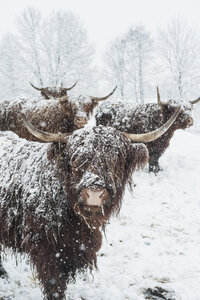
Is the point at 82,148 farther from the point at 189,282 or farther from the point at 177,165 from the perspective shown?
the point at 177,165

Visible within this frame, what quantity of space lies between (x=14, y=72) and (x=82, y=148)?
1703 centimetres

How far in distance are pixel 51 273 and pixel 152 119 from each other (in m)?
4.60

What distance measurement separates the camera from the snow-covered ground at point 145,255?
2.78 meters

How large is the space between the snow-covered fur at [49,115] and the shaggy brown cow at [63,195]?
353 cm

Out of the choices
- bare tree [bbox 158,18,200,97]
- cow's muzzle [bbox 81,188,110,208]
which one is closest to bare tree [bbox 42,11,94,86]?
bare tree [bbox 158,18,200,97]

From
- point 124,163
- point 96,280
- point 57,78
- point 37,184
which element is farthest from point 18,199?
point 57,78

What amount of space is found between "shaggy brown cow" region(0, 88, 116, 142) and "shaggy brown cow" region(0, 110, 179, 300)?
3.52m

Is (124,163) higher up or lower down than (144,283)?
higher up

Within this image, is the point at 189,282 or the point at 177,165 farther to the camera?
the point at 177,165

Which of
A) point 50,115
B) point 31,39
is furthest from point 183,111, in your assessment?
point 31,39

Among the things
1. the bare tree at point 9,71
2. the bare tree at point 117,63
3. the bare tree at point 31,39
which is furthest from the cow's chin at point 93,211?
the bare tree at point 117,63

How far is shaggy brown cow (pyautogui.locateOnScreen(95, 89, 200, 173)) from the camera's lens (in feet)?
19.5

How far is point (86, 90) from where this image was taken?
1739 cm

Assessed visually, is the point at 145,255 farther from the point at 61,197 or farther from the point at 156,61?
the point at 156,61
